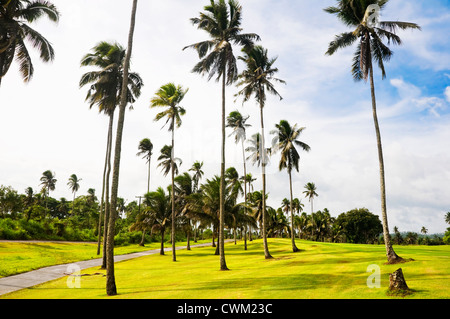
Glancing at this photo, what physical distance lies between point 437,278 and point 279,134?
23.7m

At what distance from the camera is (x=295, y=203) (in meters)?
98.8

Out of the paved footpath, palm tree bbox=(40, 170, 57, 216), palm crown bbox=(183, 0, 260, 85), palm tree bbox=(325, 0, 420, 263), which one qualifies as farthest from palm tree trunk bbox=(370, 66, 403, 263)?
palm tree bbox=(40, 170, 57, 216)

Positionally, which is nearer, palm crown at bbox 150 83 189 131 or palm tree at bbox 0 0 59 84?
palm tree at bbox 0 0 59 84

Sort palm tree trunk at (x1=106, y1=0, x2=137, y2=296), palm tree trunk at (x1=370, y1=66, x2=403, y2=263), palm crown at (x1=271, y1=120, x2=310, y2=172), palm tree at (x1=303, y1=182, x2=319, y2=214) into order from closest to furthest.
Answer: palm tree trunk at (x1=106, y1=0, x2=137, y2=296) < palm tree trunk at (x1=370, y1=66, x2=403, y2=263) < palm crown at (x1=271, y1=120, x2=310, y2=172) < palm tree at (x1=303, y1=182, x2=319, y2=214)

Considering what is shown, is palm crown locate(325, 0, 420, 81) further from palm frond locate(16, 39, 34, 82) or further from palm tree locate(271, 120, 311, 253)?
palm frond locate(16, 39, 34, 82)

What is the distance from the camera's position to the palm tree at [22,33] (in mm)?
17109

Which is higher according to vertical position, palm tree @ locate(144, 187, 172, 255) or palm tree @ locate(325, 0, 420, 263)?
palm tree @ locate(325, 0, 420, 263)

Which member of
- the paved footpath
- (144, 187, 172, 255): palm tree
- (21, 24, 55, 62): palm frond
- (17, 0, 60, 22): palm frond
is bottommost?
the paved footpath

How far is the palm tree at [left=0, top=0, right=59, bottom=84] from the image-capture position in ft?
56.1

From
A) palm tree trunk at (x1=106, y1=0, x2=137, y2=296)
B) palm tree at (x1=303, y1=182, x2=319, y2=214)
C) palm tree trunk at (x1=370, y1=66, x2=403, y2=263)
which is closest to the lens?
palm tree trunk at (x1=106, y1=0, x2=137, y2=296)

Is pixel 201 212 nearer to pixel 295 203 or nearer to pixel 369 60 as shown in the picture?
pixel 369 60

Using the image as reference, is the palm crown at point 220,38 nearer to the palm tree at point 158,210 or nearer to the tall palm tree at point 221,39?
the tall palm tree at point 221,39

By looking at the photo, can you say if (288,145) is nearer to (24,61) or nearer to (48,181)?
(24,61)
